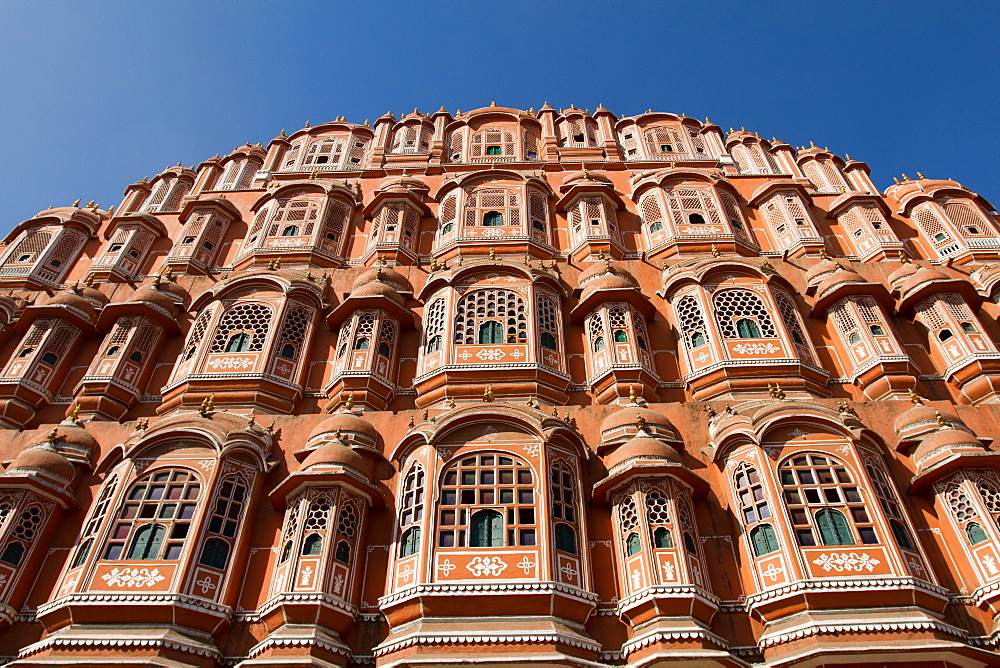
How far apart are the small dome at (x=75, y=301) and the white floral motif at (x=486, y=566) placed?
13.2m

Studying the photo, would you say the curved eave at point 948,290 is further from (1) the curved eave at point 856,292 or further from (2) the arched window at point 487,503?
(2) the arched window at point 487,503

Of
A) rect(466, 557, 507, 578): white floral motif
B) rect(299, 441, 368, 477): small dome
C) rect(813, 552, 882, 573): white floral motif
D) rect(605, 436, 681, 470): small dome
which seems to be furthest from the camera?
rect(299, 441, 368, 477): small dome

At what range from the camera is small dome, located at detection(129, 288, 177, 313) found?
19781mm

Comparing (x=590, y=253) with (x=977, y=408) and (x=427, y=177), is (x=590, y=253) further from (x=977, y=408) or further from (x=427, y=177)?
(x=977, y=408)

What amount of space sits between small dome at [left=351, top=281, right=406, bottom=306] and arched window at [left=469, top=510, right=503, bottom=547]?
24.1ft

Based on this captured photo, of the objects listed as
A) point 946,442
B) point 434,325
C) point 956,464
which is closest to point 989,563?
point 956,464

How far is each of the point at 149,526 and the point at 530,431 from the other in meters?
7.19

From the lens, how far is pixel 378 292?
1938cm

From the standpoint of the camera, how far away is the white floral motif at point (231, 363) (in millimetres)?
18141

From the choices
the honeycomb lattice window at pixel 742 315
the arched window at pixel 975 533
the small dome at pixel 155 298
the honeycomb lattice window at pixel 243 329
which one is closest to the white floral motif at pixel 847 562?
the arched window at pixel 975 533

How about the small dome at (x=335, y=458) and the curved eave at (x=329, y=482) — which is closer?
the curved eave at (x=329, y=482)

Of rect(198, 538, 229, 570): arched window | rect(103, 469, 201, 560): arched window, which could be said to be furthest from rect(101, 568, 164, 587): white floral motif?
rect(198, 538, 229, 570): arched window

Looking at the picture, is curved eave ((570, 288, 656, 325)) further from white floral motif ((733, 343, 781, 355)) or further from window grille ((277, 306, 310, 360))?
window grille ((277, 306, 310, 360))

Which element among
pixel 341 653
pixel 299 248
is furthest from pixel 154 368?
pixel 341 653
